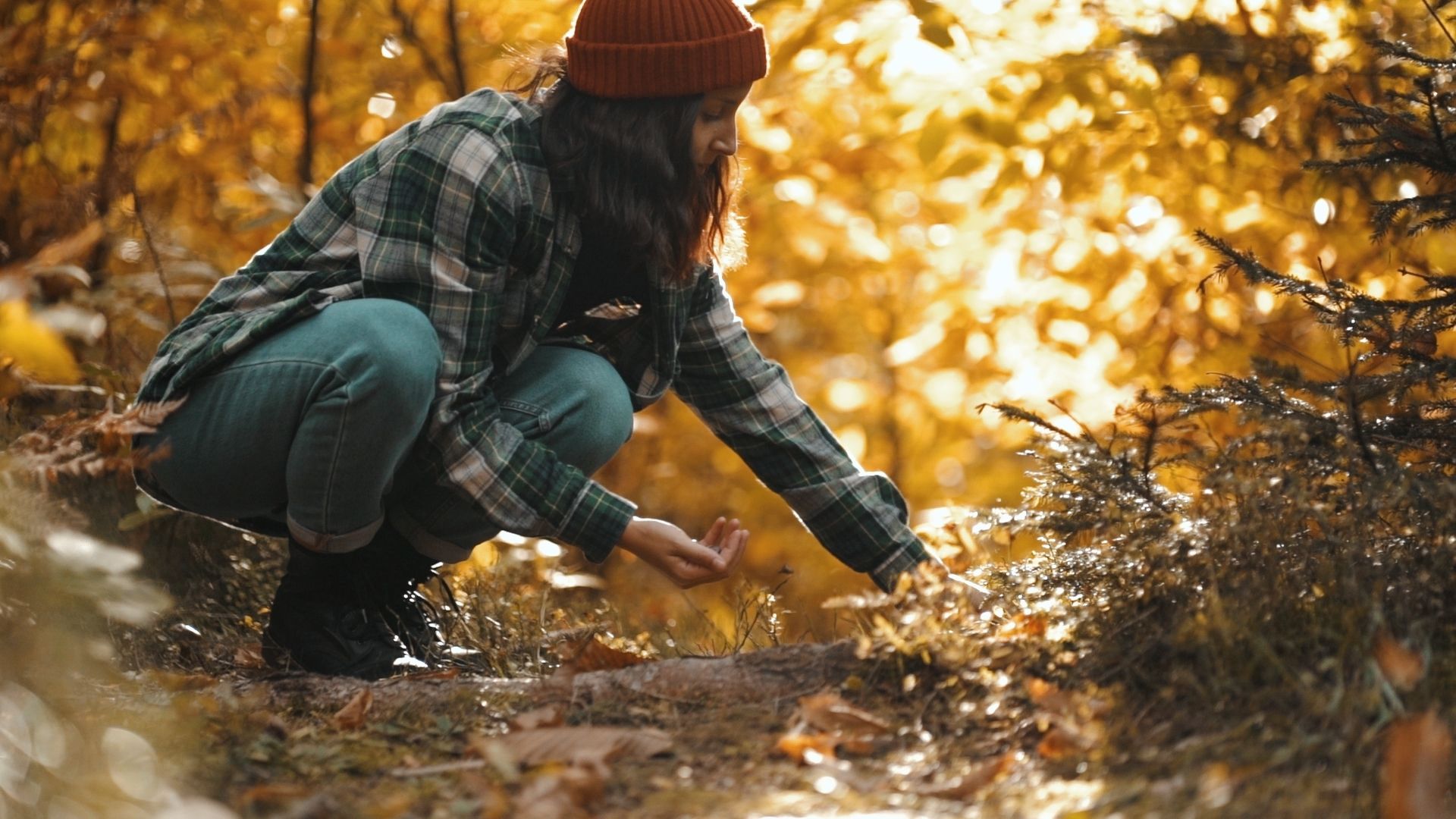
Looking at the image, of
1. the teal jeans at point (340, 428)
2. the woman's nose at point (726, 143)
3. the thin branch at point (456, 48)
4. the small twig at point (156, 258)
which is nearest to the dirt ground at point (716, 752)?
the teal jeans at point (340, 428)

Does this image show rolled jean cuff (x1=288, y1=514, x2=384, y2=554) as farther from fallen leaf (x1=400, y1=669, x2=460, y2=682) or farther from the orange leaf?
the orange leaf

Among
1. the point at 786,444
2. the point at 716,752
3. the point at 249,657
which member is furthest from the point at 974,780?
the point at 249,657

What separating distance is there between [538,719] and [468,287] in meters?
0.76

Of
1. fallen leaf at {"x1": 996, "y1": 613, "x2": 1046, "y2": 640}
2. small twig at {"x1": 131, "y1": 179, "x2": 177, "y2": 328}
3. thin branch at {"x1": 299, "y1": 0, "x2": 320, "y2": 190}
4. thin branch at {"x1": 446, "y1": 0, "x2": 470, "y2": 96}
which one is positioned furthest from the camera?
thin branch at {"x1": 446, "y1": 0, "x2": 470, "y2": 96}

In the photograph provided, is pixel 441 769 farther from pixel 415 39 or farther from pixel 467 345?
pixel 415 39

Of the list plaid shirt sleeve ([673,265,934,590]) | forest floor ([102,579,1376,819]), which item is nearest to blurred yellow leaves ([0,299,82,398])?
forest floor ([102,579,1376,819])

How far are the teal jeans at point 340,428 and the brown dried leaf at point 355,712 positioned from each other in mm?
383

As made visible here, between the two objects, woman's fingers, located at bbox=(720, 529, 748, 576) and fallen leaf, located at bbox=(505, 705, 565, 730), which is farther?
woman's fingers, located at bbox=(720, 529, 748, 576)

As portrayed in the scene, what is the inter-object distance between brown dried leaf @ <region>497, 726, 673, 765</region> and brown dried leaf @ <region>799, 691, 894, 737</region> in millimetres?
179

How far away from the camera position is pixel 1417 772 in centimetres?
109

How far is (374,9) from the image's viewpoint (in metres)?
3.87

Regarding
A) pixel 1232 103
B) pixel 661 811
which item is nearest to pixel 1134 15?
pixel 1232 103

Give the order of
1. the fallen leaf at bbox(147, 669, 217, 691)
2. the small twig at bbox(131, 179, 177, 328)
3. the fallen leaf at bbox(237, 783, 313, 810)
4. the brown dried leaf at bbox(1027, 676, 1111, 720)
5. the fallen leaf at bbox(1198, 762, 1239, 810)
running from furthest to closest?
1. the small twig at bbox(131, 179, 177, 328)
2. the fallen leaf at bbox(147, 669, 217, 691)
3. the brown dried leaf at bbox(1027, 676, 1111, 720)
4. the fallen leaf at bbox(237, 783, 313, 810)
5. the fallen leaf at bbox(1198, 762, 1239, 810)

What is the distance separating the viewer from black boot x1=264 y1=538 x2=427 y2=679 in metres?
2.15
